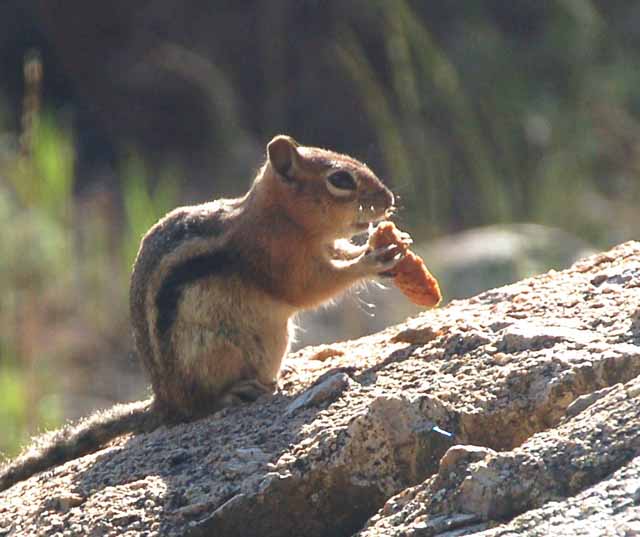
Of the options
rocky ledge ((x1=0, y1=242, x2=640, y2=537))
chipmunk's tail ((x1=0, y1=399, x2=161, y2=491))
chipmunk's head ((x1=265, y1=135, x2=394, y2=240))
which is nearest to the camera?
rocky ledge ((x1=0, y1=242, x2=640, y2=537))

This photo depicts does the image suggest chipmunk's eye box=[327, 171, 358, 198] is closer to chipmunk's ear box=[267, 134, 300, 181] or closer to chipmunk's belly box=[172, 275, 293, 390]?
chipmunk's ear box=[267, 134, 300, 181]

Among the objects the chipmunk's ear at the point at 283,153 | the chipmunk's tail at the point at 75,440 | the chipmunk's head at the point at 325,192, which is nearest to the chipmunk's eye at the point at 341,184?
the chipmunk's head at the point at 325,192

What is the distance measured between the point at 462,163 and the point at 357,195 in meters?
7.90

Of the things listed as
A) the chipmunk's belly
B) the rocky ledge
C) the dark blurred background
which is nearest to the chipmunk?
the chipmunk's belly

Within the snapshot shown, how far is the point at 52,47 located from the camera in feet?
47.8

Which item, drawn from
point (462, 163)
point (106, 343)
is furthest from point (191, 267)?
point (462, 163)

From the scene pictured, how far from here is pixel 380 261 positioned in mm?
5207

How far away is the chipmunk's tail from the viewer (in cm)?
489

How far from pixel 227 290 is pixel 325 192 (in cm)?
69

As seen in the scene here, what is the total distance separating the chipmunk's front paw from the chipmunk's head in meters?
0.29

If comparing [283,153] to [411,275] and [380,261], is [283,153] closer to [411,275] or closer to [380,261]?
[380,261]

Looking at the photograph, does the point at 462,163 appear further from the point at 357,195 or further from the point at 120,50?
the point at 357,195

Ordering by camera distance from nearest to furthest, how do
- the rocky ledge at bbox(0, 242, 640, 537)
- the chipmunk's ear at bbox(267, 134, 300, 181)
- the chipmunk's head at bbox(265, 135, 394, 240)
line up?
the rocky ledge at bbox(0, 242, 640, 537), the chipmunk's head at bbox(265, 135, 394, 240), the chipmunk's ear at bbox(267, 134, 300, 181)

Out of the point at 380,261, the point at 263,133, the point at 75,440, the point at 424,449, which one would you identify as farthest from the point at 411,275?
the point at 263,133
